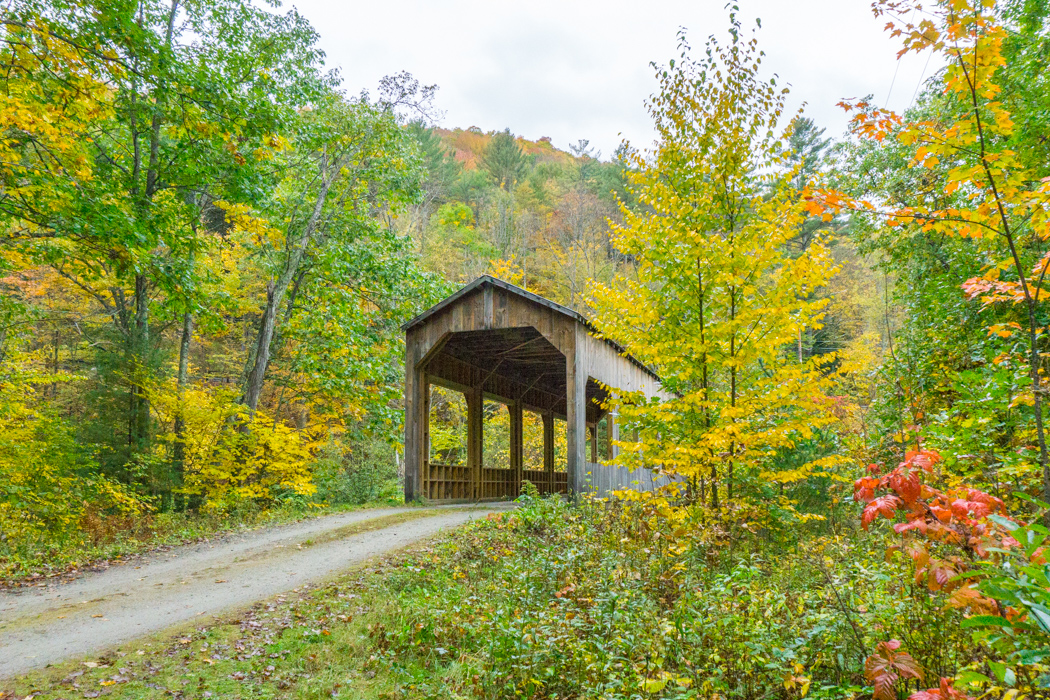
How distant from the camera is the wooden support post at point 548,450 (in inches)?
762

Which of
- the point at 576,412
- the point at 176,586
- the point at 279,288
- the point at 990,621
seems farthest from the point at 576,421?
the point at 990,621

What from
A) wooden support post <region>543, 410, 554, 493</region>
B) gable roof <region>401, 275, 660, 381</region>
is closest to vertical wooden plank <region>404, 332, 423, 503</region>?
gable roof <region>401, 275, 660, 381</region>

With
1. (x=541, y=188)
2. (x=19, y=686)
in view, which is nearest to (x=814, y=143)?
(x=541, y=188)

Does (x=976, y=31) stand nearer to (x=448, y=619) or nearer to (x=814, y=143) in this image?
(x=448, y=619)

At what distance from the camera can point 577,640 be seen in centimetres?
393

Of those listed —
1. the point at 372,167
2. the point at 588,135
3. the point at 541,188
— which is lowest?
the point at 372,167

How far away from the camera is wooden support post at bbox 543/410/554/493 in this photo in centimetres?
1936

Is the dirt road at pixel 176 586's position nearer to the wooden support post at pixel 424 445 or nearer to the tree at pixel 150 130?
the wooden support post at pixel 424 445

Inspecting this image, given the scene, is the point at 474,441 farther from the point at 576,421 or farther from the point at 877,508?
the point at 877,508

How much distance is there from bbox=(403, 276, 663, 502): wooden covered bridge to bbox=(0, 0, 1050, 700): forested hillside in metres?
1.55

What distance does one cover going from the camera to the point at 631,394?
6.48m

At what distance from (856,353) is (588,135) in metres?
29.1

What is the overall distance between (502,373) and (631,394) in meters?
10.6

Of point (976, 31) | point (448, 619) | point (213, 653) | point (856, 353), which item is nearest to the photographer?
point (976, 31)
